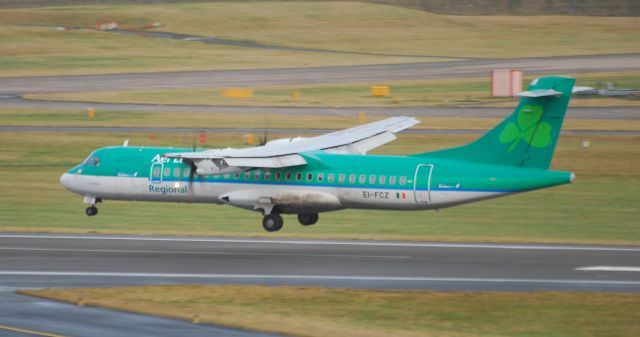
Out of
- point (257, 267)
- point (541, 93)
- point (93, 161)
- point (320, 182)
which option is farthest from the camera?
point (93, 161)

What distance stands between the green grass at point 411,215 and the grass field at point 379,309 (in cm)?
1144

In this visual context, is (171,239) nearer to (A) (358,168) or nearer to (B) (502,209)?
(A) (358,168)

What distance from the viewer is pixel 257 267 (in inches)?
1443

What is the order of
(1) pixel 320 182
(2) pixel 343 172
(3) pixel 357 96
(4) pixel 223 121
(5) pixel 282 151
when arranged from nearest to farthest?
(5) pixel 282 151, (2) pixel 343 172, (1) pixel 320 182, (4) pixel 223 121, (3) pixel 357 96

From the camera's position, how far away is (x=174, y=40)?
128 meters

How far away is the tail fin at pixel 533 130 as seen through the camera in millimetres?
39000

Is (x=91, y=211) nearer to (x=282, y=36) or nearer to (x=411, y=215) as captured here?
(x=411, y=215)

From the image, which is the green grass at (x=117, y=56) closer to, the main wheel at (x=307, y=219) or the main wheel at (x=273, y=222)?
the main wheel at (x=307, y=219)

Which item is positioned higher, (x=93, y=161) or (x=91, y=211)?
(x=93, y=161)

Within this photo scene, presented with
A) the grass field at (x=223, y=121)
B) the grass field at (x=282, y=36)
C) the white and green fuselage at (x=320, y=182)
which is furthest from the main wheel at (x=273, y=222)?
the grass field at (x=282, y=36)

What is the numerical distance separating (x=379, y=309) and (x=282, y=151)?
13.8 m

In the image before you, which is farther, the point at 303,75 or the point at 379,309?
the point at 303,75

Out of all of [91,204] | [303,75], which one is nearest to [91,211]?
[91,204]

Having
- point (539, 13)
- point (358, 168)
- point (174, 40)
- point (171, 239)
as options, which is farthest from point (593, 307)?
point (539, 13)
